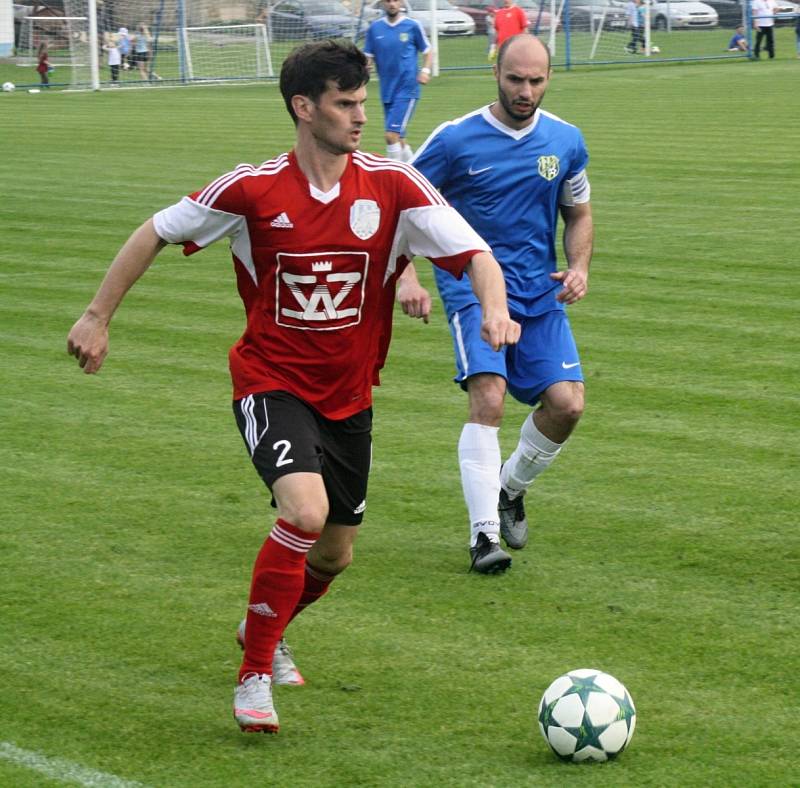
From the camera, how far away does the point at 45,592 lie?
6.28 metres

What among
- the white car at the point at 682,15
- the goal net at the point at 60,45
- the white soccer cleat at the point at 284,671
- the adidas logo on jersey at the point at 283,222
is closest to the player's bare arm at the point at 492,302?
the adidas logo on jersey at the point at 283,222

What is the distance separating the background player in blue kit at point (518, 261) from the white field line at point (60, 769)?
2.44 m

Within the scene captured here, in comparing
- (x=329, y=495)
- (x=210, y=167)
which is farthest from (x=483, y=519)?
(x=210, y=167)

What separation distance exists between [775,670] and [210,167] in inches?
670

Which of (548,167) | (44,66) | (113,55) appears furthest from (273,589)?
(44,66)

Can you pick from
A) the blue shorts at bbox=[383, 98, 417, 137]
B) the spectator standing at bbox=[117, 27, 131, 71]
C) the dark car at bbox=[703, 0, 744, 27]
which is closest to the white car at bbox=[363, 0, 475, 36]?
the dark car at bbox=[703, 0, 744, 27]

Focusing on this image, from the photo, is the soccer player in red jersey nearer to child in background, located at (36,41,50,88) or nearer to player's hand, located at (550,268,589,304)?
player's hand, located at (550,268,589,304)

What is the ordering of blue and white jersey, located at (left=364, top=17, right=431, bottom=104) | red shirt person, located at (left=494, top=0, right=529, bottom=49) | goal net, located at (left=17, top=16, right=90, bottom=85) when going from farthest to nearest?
goal net, located at (left=17, top=16, right=90, bottom=85), red shirt person, located at (left=494, top=0, right=529, bottom=49), blue and white jersey, located at (left=364, top=17, right=431, bottom=104)

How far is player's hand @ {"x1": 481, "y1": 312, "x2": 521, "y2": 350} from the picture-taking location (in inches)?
188

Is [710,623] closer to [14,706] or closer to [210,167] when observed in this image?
[14,706]

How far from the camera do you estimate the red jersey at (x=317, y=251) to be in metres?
5.00

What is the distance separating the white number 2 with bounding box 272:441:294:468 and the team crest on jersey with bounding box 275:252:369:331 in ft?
1.28

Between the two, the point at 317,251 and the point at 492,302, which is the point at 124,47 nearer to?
the point at 317,251

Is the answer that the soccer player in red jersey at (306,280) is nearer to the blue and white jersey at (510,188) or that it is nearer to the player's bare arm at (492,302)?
the player's bare arm at (492,302)
